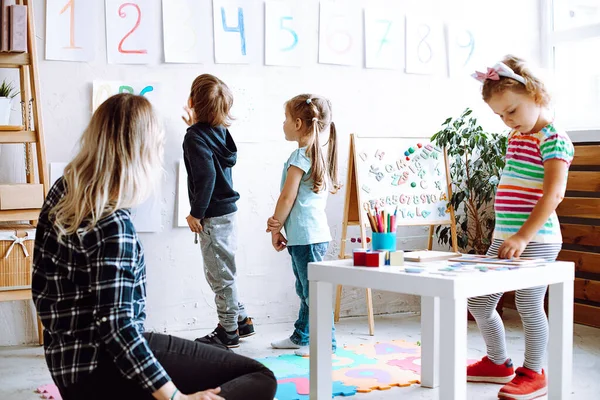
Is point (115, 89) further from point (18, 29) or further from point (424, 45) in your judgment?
point (424, 45)

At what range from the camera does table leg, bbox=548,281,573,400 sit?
6.53 ft

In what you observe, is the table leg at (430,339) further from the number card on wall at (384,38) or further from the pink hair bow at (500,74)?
the number card on wall at (384,38)

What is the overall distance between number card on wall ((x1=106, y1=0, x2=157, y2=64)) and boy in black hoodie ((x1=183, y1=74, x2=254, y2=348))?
34cm

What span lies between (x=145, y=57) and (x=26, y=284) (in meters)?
1.10

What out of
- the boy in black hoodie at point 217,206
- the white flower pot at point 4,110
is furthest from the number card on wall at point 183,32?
the white flower pot at point 4,110

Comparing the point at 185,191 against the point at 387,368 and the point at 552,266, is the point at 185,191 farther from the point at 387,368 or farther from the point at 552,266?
the point at 552,266

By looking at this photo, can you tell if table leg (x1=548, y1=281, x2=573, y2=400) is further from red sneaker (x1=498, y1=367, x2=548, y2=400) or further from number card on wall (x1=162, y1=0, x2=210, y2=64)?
number card on wall (x1=162, y1=0, x2=210, y2=64)

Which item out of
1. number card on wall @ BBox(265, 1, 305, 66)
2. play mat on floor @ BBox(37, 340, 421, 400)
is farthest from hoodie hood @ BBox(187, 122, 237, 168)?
play mat on floor @ BBox(37, 340, 421, 400)

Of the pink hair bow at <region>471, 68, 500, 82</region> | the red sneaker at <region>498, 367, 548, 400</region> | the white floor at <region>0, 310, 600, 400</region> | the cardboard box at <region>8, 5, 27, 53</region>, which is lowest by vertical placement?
the white floor at <region>0, 310, 600, 400</region>

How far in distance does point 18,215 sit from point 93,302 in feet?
5.30

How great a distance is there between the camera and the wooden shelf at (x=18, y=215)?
282cm

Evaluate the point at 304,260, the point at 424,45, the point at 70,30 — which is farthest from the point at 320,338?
the point at 424,45

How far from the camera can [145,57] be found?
3.21 m

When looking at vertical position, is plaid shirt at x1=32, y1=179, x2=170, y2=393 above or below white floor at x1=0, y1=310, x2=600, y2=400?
above
